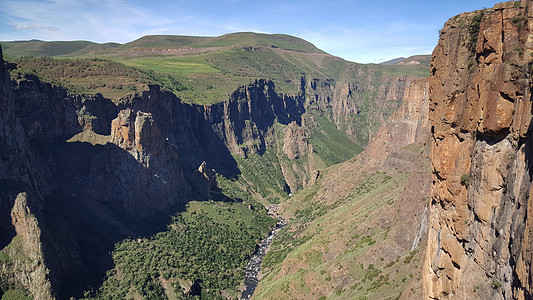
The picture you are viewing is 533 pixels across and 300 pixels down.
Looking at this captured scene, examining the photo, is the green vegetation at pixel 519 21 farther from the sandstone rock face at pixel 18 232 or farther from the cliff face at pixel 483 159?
the sandstone rock face at pixel 18 232

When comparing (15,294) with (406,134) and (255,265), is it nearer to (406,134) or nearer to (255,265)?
(255,265)

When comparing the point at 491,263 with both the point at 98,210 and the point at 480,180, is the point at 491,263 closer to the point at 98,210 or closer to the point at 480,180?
the point at 480,180

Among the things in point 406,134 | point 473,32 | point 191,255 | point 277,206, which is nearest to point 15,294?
point 191,255

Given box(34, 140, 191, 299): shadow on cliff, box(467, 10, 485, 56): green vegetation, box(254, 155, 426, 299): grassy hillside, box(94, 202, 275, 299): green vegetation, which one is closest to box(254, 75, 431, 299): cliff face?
box(254, 155, 426, 299): grassy hillside

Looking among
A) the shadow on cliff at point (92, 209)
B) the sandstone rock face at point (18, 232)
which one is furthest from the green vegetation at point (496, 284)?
the shadow on cliff at point (92, 209)

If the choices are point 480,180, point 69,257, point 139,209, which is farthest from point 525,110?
point 139,209

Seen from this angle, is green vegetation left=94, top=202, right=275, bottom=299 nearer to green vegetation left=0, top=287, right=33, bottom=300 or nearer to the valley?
the valley
